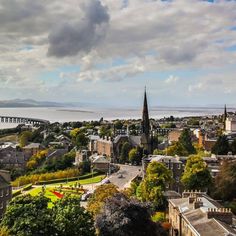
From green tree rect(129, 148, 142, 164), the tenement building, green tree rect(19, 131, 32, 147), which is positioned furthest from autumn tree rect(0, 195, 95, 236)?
green tree rect(19, 131, 32, 147)

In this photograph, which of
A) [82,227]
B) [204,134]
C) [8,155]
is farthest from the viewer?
[204,134]

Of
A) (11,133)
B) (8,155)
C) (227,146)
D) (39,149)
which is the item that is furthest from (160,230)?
(11,133)

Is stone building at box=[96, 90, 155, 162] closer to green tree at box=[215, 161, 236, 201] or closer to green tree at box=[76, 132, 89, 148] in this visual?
green tree at box=[76, 132, 89, 148]

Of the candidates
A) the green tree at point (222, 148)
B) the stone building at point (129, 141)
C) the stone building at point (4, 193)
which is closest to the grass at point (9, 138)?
the stone building at point (129, 141)

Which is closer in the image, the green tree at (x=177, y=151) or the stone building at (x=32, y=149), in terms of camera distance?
the green tree at (x=177, y=151)

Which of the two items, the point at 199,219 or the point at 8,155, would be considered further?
the point at 8,155

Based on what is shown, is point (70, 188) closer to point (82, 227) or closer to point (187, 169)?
point (187, 169)

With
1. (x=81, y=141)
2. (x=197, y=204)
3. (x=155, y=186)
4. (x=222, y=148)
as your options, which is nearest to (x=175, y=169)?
(x=155, y=186)

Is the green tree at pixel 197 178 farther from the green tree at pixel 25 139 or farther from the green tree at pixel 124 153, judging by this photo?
the green tree at pixel 25 139
